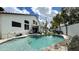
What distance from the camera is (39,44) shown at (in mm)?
4527

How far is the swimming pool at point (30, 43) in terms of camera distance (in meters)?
4.52

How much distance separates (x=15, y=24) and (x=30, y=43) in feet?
1.76

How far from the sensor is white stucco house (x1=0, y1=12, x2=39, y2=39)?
14.9 feet

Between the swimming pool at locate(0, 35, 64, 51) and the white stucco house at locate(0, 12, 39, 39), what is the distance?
16 cm

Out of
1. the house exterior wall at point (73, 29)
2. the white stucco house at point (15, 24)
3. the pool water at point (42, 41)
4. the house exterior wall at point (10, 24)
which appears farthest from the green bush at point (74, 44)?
the house exterior wall at point (10, 24)

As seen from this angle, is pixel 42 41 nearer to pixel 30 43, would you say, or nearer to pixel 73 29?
pixel 30 43

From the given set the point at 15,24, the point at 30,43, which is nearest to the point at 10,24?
the point at 15,24

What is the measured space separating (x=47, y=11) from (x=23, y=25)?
0.63m

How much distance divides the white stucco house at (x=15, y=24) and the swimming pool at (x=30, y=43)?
0.16 meters

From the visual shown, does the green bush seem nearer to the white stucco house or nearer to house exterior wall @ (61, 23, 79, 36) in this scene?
house exterior wall @ (61, 23, 79, 36)

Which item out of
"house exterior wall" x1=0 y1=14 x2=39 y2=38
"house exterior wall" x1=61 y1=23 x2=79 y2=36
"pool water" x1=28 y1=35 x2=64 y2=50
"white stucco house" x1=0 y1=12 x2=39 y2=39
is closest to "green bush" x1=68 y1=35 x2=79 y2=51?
"house exterior wall" x1=61 y1=23 x2=79 y2=36

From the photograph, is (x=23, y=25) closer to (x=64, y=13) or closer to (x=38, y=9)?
(x=38, y=9)

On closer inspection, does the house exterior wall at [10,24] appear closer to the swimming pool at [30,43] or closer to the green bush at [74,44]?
the swimming pool at [30,43]
